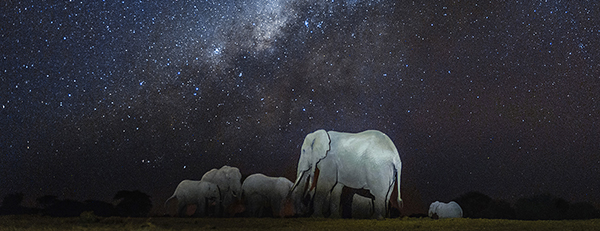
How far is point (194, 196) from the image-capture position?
18453 millimetres

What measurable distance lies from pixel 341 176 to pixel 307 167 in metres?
1.29

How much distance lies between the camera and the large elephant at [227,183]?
19.8 meters

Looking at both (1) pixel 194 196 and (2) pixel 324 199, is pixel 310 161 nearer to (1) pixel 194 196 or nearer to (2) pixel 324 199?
(2) pixel 324 199

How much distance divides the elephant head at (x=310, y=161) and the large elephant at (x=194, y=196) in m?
3.99

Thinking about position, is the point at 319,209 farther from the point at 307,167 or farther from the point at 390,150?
the point at 390,150

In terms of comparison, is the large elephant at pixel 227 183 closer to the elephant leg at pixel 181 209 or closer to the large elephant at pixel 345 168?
the elephant leg at pixel 181 209

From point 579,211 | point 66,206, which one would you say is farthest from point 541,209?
point 66,206

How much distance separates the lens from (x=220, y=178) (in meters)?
20.0

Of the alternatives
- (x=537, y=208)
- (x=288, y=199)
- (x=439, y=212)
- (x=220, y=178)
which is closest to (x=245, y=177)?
(x=220, y=178)

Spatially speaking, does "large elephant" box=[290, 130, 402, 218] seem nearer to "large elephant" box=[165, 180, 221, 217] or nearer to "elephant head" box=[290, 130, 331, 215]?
"elephant head" box=[290, 130, 331, 215]

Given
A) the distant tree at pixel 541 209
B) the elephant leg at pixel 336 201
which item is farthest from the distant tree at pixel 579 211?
the elephant leg at pixel 336 201

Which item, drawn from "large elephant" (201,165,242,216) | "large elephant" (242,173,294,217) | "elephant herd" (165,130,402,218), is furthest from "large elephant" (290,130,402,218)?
"large elephant" (201,165,242,216)

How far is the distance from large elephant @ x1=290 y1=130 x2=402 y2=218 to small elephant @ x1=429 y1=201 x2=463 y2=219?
413cm

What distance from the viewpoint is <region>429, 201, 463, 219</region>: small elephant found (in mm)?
18859
